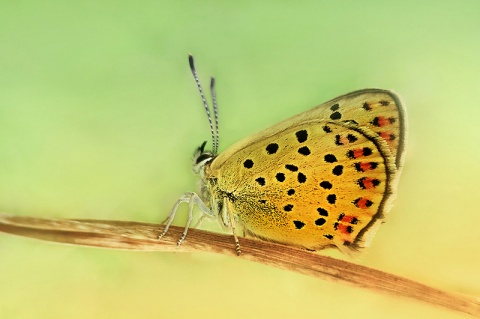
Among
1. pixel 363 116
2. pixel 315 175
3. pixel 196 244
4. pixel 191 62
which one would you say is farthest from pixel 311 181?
pixel 191 62

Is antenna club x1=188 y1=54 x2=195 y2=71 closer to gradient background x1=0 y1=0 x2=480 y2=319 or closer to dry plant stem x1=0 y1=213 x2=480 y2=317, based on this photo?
gradient background x1=0 y1=0 x2=480 y2=319

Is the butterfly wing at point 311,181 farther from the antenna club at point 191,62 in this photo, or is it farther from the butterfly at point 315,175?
the antenna club at point 191,62

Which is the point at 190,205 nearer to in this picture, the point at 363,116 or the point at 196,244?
the point at 196,244

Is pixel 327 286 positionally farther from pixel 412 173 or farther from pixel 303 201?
pixel 412 173

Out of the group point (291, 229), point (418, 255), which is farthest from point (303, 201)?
point (418, 255)

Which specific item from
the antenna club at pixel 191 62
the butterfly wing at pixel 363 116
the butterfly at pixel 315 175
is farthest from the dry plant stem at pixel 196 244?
the antenna club at pixel 191 62

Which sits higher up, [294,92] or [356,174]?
[294,92]
